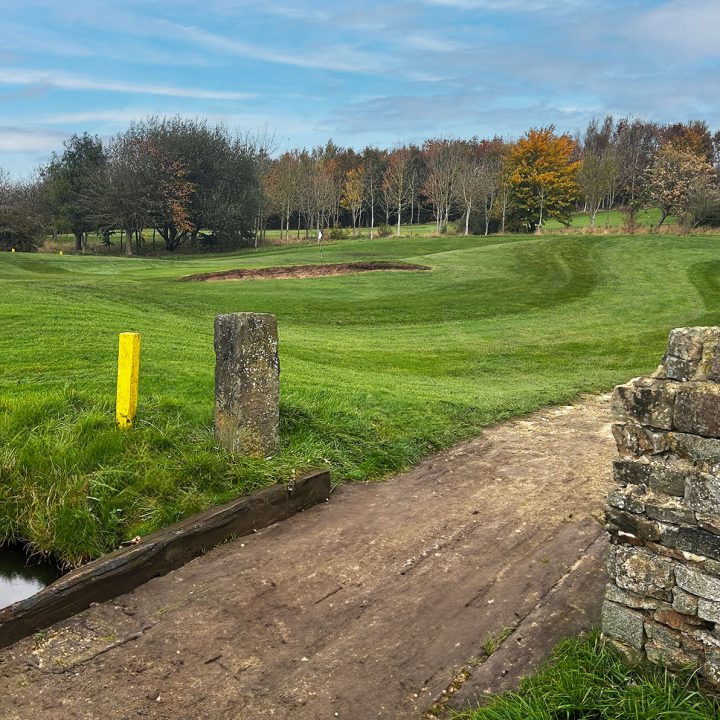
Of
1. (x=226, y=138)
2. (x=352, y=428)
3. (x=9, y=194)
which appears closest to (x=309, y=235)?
(x=226, y=138)

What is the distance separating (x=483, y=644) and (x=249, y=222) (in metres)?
56.0

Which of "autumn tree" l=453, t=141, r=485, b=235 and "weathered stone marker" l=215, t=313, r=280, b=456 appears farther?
"autumn tree" l=453, t=141, r=485, b=235

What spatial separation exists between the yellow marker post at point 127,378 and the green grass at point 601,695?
4515 mm

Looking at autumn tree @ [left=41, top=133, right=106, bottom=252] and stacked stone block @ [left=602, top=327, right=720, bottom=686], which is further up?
autumn tree @ [left=41, top=133, right=106, bottom=252]

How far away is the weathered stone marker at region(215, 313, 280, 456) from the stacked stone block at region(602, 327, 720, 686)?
375cm

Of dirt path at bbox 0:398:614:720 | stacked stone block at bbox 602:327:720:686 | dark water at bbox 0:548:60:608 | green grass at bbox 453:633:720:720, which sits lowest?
dark water at bbox 0:548:60:608

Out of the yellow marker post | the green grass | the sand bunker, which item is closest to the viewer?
the green grass

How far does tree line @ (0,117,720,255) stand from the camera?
52.4 m

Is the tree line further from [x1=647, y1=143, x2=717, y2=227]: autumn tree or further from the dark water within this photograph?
the dark water

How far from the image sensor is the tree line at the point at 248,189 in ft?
172

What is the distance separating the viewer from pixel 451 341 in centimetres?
1798

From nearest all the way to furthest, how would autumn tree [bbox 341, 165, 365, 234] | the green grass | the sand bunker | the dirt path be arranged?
the green grass → the dirt path → the sand bunker → autumn tree [bbox 341, 165, 365, 234]

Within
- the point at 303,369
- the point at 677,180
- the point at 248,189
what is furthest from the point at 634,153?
the point at 303,369

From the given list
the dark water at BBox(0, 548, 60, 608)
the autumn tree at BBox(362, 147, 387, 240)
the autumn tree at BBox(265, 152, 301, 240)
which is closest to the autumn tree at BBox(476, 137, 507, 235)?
the autumn tree at BBox(362, 147, 387, 240)
